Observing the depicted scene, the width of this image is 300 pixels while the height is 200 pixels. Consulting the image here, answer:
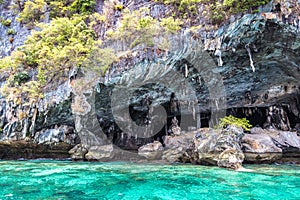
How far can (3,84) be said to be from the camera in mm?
15711

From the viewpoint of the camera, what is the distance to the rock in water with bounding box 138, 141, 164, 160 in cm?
1325

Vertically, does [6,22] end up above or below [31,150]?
above

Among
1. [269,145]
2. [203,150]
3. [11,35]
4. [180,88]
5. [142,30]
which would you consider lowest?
[269,145]

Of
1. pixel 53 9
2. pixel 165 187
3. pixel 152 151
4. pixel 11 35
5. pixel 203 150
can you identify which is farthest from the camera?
pixel 11 35

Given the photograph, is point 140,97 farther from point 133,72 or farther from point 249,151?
point 249,151

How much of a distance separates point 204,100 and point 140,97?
3.77m

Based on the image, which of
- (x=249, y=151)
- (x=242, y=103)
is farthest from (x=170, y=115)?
(x=249, y=151)

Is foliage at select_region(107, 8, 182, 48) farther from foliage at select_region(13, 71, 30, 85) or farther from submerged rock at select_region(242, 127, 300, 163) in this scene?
submerged rock at select_region(242, 127, 300, 163)

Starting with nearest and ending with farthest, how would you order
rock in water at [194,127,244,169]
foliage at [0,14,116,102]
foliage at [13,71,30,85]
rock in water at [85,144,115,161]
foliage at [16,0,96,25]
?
rock in water at [194,127,244,169], foliage at [0,14,116,102], rock in water at [85,144,115,161], foliage at [13,71,30,85], foliage at [16,0,96,25]

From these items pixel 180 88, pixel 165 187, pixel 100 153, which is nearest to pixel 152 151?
pixel 100 153

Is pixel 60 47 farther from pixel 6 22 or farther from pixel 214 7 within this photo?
pixel 6 22

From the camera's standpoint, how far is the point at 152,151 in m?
13.8

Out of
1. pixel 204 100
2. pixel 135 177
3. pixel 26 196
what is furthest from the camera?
pixel 204 100

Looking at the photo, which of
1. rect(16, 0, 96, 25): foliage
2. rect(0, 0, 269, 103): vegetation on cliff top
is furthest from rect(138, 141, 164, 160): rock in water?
rect(16, 0, 96, 25): foliage
